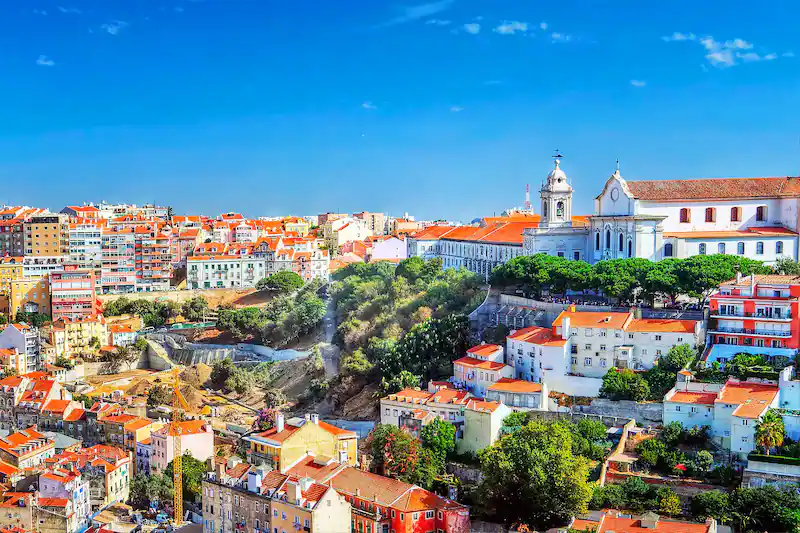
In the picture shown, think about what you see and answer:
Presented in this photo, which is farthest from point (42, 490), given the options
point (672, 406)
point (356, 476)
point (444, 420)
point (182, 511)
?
point (672, 406)

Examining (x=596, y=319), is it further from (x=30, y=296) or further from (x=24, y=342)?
(x=30, y=296)

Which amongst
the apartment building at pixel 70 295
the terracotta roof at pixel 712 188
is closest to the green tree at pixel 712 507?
the terracotta roof at pixel 712 188

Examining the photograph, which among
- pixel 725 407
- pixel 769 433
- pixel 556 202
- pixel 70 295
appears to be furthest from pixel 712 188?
pixel 70 295

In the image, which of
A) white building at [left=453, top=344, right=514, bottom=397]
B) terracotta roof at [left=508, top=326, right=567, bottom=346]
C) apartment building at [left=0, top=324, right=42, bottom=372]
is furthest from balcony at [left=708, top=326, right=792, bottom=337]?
apartment building at [left=0, top=324, right=42, bottom=372]

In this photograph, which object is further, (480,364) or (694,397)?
(480,364)

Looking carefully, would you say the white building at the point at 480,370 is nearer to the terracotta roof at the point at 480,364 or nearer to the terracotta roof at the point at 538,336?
the terracotta roof at the point at 480,364

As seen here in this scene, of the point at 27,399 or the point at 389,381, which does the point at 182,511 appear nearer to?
the point at 389,381
